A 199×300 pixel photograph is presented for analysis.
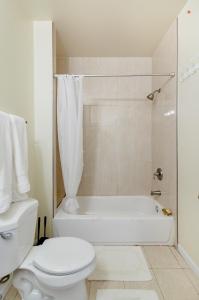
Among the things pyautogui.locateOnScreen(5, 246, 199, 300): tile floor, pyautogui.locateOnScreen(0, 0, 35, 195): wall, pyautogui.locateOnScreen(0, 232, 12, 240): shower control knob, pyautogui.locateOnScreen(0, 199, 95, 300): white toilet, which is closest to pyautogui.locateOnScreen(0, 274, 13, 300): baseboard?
pyautogui.locateOnScreen(5, 246, 199, 300): tile floor

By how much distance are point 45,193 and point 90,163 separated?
0.95 metres

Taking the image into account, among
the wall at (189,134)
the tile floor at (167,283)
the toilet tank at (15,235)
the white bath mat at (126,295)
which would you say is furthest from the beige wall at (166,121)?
the toilet tank at (15,235)

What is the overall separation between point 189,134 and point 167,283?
1.22 m

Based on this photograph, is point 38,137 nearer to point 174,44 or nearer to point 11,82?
point 11,82

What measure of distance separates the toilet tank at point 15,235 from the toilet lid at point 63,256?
108 mm

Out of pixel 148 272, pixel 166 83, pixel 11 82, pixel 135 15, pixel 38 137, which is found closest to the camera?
pixel 11 82

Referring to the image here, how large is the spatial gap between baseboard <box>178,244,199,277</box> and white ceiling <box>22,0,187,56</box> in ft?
7.38

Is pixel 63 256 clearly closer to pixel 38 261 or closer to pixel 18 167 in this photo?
pixel 38 261

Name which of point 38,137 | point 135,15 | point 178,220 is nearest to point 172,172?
point 178,220

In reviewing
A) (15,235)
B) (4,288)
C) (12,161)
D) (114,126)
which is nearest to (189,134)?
(114,126)

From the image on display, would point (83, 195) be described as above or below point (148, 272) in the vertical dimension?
above

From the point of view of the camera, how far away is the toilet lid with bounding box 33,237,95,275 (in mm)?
1266

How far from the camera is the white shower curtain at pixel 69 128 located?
2348mm

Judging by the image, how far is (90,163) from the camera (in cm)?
307
